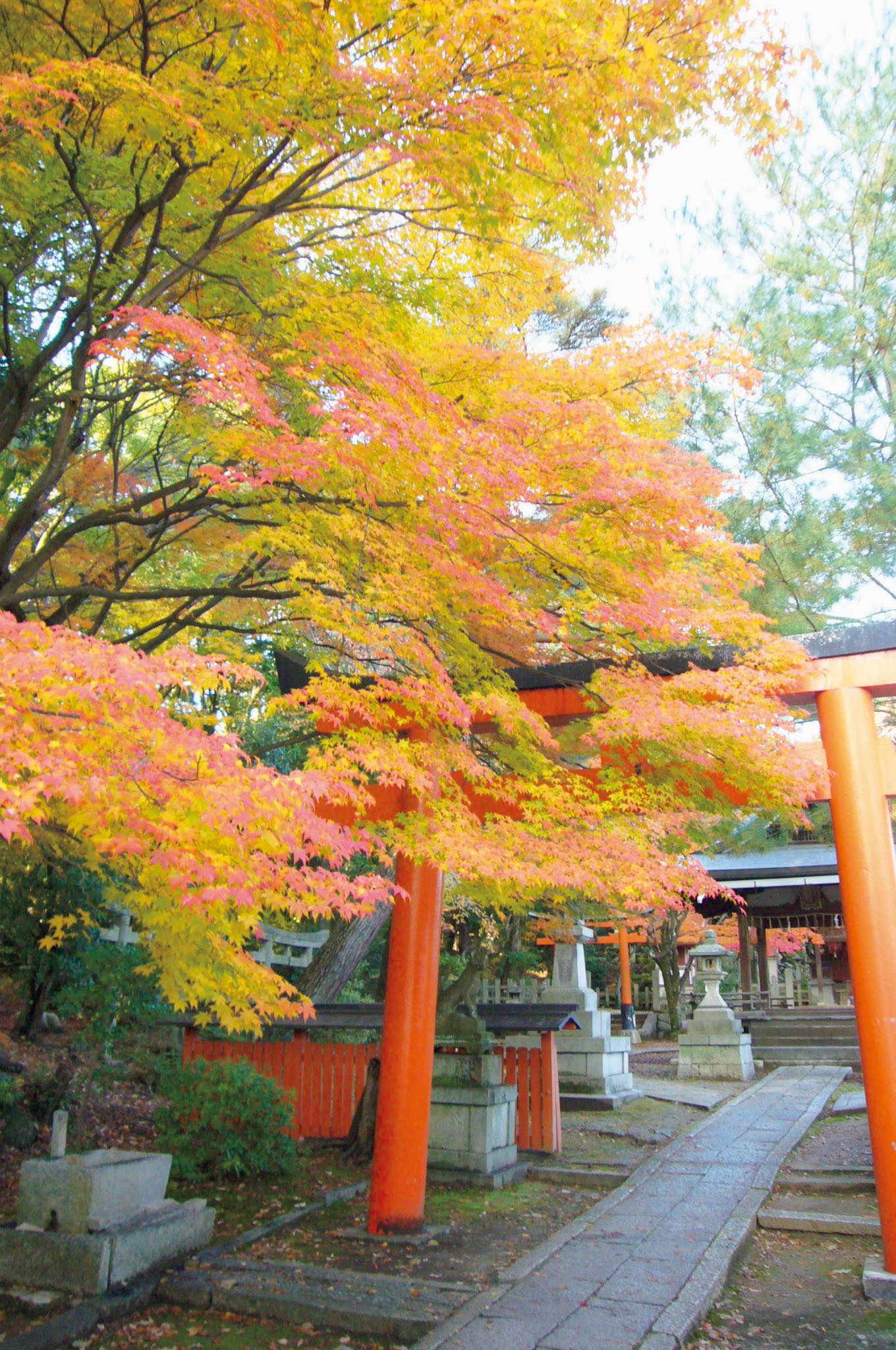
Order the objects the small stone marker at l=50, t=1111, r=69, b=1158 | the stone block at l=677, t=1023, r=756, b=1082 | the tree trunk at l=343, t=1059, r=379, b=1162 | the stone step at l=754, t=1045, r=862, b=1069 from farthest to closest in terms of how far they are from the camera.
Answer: the stone step at l=754, t=1045, r=862, b=1069 < the stone block at l=677, t=1023, r=756, b=1082 < the tree trunk at l=343, t=1059, r=379, b=1162 < the small stone marker at l=50, t=1111, r=69, b=1158

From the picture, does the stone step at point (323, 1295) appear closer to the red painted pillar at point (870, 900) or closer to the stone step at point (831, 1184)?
the red painted pillar at point (870, 900)

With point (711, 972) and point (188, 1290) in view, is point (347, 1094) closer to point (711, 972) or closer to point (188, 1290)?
point (188, 1290)

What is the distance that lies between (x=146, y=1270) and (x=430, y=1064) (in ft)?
7.44

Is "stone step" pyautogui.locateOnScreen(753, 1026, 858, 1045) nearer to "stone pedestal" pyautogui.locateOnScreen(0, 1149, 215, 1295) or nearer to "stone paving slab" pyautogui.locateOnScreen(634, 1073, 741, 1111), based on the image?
"stone paving slab" pyautogui.locateOnScreen(634, 1073, 741, 1111)

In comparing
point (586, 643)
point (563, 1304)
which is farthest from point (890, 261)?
point (563, 1304)

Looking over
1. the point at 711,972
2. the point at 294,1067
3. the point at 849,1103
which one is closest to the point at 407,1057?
the point at 294,1067

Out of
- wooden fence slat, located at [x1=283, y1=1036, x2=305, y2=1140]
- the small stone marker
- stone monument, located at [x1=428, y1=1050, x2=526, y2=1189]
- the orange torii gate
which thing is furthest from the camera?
wooden fence slat, located at [x1=283, y1=1036, x2=305, y2=1140]

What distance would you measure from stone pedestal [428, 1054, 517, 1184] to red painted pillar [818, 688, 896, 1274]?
3423 millimetres

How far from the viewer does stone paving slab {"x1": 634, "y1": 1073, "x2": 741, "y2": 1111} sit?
1282cm

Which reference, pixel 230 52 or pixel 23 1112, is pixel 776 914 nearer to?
pixel 23 1112

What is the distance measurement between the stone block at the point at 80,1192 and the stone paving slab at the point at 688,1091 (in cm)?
922

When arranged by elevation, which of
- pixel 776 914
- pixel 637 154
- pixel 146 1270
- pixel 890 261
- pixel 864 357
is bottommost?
pixel 146 1270

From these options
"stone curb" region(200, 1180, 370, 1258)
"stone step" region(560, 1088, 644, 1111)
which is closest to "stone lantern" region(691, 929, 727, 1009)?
"stone step" region(560, 1088, 644, 1111)

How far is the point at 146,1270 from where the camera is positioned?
5367 mm
